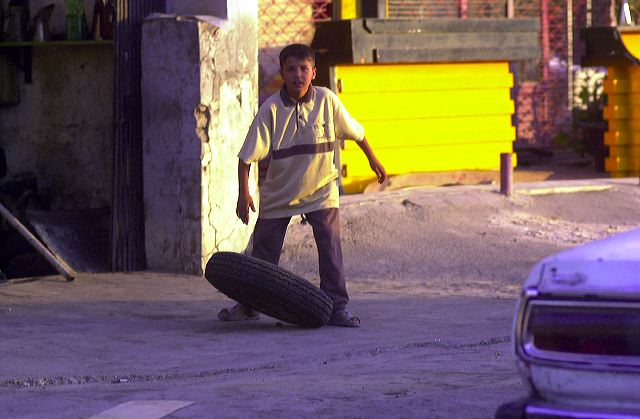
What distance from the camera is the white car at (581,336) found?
336cm

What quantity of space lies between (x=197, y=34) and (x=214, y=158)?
0.90 m

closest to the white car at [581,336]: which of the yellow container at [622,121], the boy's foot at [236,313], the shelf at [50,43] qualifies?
the boy's foot at [236,313]

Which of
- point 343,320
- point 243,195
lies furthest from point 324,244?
point 243,195

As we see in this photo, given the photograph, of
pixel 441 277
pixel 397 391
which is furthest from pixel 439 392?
pixel 441 277

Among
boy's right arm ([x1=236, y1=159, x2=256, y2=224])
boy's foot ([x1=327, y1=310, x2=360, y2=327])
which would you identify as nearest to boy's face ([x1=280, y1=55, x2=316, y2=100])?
boy's right arm ([x1=236, y1=159, x2=256, y2=224])

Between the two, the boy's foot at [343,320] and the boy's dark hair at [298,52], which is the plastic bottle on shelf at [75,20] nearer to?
the boy's dark hair at [298,52]

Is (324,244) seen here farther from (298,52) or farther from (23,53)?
(23,53)

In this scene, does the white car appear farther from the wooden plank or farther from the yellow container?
the yellow container

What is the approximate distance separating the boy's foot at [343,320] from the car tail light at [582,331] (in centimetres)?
418

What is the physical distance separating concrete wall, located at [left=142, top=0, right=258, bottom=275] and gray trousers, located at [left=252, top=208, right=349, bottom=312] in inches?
78.3

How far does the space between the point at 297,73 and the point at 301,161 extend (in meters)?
0.50

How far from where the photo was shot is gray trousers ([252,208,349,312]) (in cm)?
765

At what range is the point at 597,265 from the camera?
11.3 ft

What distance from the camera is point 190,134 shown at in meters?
9.68
